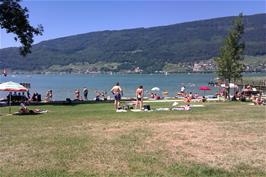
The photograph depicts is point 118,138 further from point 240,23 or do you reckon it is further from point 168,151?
point 240,23

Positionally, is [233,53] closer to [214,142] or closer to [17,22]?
[17,22]

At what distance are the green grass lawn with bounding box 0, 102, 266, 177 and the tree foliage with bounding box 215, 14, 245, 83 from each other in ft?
78.3

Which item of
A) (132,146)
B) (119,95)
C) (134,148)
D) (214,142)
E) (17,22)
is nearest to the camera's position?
(134,148)

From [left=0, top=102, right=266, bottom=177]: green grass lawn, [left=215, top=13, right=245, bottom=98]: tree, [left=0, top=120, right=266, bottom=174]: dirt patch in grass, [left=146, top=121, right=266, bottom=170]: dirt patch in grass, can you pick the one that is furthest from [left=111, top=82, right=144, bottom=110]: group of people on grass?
[left=215, top=13, right=245, bottom=98]: tree

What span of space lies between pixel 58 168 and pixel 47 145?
3.21m

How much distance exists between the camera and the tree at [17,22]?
38.3 meters

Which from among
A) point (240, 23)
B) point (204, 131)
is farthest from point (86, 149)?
point (240, 23)

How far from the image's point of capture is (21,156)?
43.0 ft

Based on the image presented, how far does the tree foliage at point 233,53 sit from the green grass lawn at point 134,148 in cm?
2387

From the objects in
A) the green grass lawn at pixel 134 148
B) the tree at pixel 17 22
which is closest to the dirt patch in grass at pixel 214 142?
the green grass lawn at pixel 134 148

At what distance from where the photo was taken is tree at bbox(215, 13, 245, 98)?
4400 centimetres

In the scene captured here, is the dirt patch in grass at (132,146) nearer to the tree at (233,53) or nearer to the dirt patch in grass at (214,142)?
the dirt patch in grass at (214,142)

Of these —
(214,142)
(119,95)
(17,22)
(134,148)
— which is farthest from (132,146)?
(17,22)

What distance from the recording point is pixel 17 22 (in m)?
39.2
